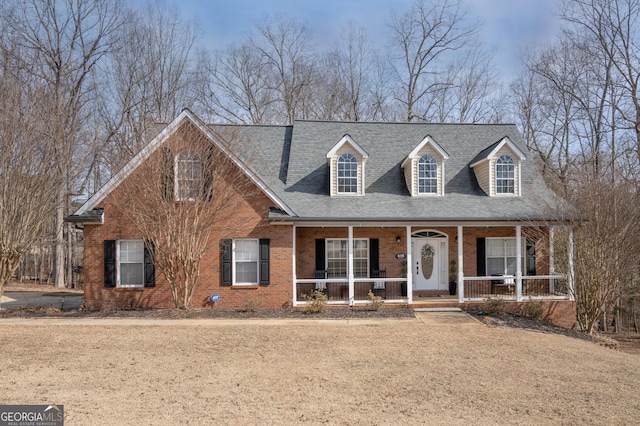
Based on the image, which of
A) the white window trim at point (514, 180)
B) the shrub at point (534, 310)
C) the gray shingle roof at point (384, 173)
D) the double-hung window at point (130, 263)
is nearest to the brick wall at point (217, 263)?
the double-hung window at point (130, 263)

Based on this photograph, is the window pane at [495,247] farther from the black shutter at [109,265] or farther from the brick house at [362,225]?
the black shutter at [109,265]

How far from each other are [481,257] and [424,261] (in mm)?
2163

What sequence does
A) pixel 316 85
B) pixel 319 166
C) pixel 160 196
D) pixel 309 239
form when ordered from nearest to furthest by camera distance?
pixel 160 196 → pixel 309 239 → pixel 319 166 → pixel 316 85

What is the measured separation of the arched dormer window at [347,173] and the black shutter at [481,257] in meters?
5.18

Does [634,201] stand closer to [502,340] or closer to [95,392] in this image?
[502,340]

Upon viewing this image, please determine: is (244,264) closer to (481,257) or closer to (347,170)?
(347,170)

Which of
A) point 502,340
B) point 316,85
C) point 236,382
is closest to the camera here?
point 236,382

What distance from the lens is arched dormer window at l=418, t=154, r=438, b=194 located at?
16781 mm

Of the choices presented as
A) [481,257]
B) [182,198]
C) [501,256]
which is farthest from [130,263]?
[501,256]

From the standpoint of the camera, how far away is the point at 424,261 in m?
17.0

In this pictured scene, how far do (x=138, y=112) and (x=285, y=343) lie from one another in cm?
2600

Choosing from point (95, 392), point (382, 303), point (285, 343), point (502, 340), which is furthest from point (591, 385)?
point (95, 392)

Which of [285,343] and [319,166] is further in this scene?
[319,166]

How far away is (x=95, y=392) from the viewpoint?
699 centimetres
